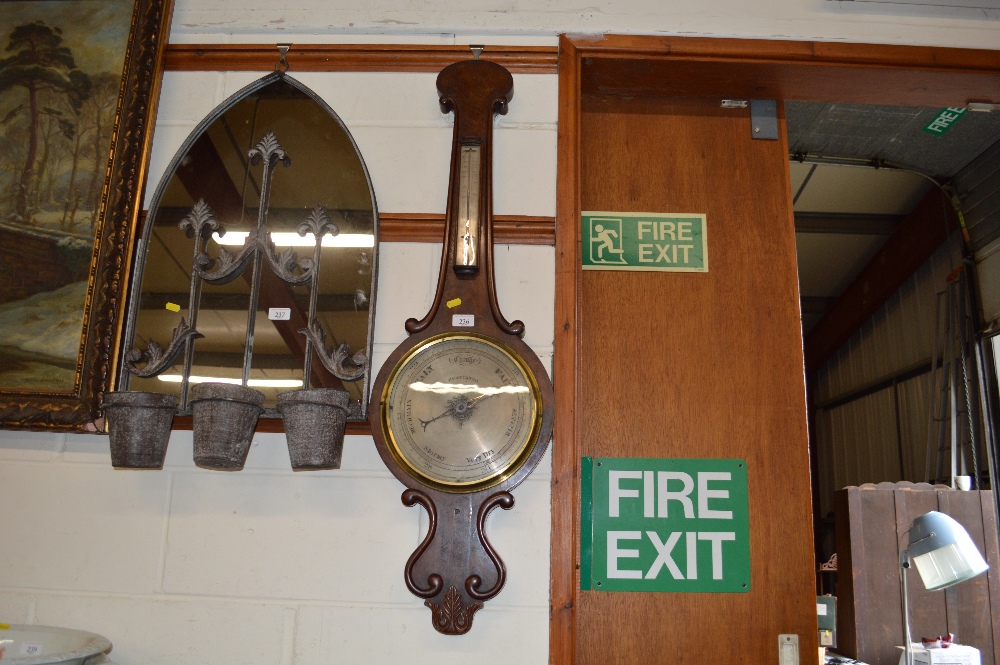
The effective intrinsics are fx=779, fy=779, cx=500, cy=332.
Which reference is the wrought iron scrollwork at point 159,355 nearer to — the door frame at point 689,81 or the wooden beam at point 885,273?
the door frame at point 689,81

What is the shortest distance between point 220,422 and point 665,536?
0.97 metres

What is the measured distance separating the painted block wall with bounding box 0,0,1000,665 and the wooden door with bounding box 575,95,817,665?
21cm

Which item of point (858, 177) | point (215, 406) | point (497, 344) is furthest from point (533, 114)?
point (858, 177)

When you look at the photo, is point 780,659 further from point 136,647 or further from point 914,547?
point 136,647

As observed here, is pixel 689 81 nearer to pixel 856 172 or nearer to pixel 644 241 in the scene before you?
pixel 644 241

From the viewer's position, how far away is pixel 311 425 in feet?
4.99

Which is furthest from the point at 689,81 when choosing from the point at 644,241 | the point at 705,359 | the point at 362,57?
the point at 362,57

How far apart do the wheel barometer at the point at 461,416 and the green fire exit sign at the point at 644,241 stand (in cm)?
33

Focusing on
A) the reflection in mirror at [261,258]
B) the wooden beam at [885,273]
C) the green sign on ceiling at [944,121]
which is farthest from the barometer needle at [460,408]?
the wooden beam at [885,273]

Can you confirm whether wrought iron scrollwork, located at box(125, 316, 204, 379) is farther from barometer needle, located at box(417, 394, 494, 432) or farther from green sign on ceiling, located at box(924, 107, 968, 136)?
green sign on ceiling, located at box(924, 107, 968, 136)

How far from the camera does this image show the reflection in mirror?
1.69m

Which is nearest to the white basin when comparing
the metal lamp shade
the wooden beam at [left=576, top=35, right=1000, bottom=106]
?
the wooden beam at [left=576, top=35, right=1000, bottom=106]

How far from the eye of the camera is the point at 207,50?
6.38 ft

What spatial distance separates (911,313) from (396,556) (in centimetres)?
515
